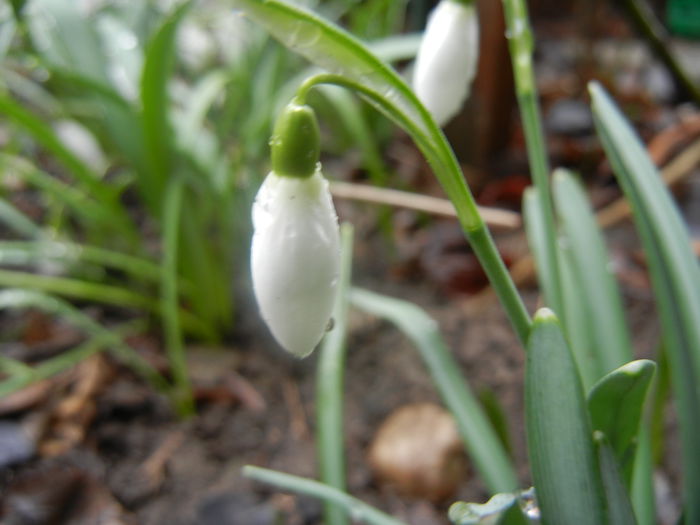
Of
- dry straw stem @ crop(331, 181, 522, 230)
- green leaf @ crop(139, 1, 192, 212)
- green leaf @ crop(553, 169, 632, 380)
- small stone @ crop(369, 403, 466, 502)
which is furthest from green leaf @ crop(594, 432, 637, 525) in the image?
green leaf @ crop(139, 1, 192, 212)

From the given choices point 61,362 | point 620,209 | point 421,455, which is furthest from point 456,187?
point 620,209

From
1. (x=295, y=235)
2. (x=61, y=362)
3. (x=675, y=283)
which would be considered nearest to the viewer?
(x=295, y=235)

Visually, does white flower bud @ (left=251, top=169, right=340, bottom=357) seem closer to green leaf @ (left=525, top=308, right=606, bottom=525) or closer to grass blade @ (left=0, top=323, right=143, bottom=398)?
green leaf @ (left=525, top=308, right=606, bottom=525)

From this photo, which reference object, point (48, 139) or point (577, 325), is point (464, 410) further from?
point (48, 139)

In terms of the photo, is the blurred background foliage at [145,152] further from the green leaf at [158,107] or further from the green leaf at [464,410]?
the green leaf at [464,410]

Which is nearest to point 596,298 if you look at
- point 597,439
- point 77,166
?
point 597,439

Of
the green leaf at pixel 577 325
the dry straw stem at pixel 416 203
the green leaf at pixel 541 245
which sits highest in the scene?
the dry straw stem at pixel 416 203

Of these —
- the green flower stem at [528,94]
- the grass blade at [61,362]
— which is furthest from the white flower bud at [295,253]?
the grass blade at [61,362]
